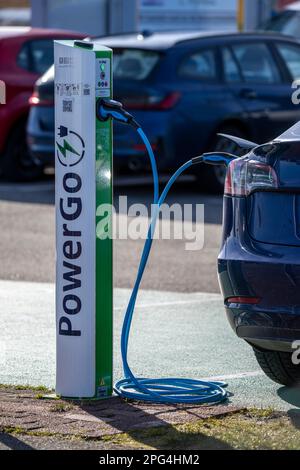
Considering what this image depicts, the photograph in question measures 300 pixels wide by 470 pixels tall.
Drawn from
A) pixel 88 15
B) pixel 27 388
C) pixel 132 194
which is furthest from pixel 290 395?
pixel 88 15

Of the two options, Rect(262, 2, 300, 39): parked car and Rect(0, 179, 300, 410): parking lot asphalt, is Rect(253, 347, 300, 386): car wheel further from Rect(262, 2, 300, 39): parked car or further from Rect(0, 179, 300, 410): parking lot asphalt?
Rect(262, 2, 300, 39): parked car

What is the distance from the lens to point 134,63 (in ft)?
44.3

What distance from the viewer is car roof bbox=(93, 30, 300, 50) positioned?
13621 millimetres

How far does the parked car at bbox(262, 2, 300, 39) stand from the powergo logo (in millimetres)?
13326

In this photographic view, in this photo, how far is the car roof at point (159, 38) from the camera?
44.7 feet

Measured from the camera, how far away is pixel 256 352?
6266 millimetres

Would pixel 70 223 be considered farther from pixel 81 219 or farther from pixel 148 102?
pixel 148 102

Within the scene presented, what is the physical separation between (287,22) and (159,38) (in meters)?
5.47

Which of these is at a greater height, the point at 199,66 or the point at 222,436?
the point at 199,66

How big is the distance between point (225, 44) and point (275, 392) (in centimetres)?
826

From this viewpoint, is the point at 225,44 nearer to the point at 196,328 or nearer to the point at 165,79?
the point at 165,79

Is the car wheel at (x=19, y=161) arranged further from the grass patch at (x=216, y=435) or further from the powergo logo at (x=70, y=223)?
the grass patch at (x=216, y=435)

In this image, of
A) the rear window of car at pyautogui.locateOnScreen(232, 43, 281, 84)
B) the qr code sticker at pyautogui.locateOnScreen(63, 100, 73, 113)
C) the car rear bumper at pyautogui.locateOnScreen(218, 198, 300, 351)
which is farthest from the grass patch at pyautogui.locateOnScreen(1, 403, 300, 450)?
the rear window of car at pyautogui.locateOnScreen(232, 43, 281, 84)
